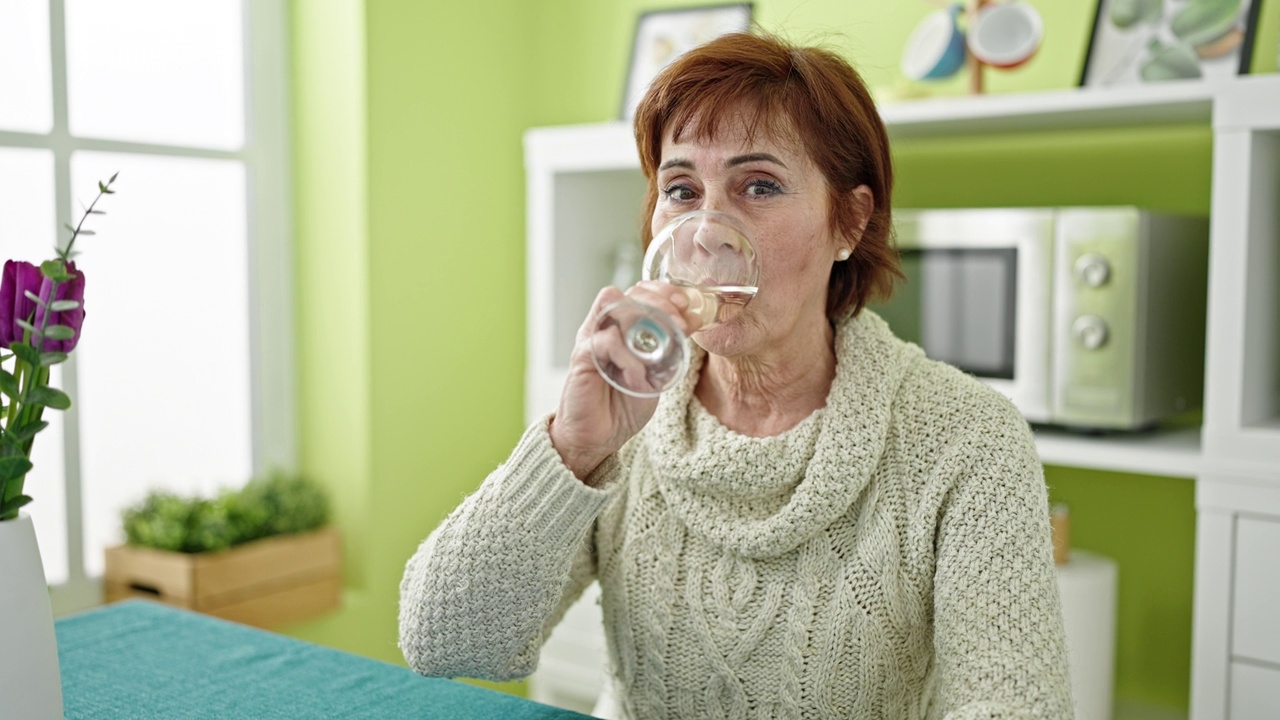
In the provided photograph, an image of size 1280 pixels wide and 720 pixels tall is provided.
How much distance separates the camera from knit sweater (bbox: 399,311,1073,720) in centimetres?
115

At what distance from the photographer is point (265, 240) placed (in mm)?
2668

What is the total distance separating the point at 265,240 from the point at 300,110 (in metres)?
0.30

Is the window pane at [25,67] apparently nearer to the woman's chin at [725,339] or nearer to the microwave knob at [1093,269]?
the woman's chin at [725,339]

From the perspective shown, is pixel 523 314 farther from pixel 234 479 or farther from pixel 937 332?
pixel 937 332

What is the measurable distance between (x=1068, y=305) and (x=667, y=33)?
3.88ft

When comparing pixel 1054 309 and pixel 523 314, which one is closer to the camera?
pixel 1054 309

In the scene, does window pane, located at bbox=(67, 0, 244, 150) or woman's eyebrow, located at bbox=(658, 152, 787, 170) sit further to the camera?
window pane, located at bbox=(67, 0, 244, 150)

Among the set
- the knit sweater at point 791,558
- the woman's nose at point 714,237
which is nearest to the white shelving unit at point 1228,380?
the knit sweater at point 791,558

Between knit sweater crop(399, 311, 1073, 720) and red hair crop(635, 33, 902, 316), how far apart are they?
0.60 feet

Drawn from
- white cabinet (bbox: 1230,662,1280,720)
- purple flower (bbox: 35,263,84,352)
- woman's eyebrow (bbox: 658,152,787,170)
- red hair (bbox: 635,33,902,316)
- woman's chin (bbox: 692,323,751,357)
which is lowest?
white cabinet (bbox: 1230,662,1280,720)

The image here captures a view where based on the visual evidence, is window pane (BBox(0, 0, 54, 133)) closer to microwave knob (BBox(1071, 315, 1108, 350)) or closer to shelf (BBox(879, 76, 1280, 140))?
shelf (BBox(879, 76, 1280, 140))

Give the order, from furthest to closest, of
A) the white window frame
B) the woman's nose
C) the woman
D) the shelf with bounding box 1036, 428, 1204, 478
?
the white window frame → the shelf with bounding box 1036, 428, 1204, 478 → the woman → the woman's nose

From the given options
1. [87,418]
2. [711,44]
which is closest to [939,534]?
[711,44]

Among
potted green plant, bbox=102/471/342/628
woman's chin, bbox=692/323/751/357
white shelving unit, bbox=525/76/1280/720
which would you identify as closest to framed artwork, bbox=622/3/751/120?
white shelving unit, bbox=525/76/1280/720
